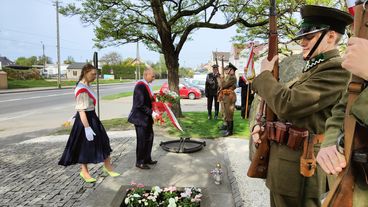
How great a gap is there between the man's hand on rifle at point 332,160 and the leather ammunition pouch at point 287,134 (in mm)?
716

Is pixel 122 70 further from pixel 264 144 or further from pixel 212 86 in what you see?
pixel 264 144

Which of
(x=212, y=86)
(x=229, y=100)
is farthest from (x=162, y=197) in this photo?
(x=212, y=86)

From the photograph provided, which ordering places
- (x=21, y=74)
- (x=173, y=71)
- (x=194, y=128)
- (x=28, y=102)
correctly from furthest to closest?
1. (x=21, y=74)
2. (x=28, y=102)
3. (x=173, y=71)
4. (x=194, y=128)

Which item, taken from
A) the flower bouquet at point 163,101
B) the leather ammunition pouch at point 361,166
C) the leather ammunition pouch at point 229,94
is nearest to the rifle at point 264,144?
the leather ammunition pouch at point 361,166

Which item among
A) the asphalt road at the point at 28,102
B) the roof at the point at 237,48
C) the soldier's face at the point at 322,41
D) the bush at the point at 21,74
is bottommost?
the asphalt road at the point at 28,102

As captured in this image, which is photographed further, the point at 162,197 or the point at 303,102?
the point at 162,197

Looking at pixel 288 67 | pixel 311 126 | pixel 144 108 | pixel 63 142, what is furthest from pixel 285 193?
pixel 63 142

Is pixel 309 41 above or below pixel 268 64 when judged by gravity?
above

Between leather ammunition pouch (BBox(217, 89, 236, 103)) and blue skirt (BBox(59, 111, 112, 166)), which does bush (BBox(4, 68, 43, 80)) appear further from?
blue skirt (BBox(59, 111, 112, 166))

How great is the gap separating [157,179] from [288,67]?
2879 mm

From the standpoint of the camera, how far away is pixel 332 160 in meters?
1.44

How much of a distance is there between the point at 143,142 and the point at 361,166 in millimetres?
4800

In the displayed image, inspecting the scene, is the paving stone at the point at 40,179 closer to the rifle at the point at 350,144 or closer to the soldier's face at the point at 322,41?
the soldier's face at the point at 322,41

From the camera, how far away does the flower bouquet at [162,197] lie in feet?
12.0
